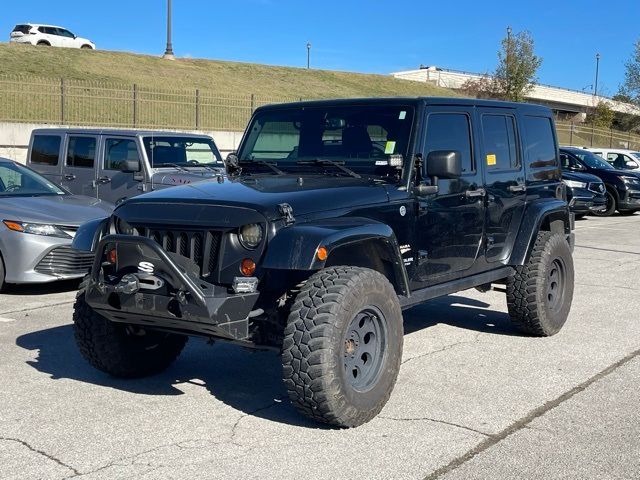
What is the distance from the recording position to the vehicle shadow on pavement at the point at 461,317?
294 inches

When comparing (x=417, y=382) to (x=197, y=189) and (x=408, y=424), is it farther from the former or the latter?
(x=197, y=189)

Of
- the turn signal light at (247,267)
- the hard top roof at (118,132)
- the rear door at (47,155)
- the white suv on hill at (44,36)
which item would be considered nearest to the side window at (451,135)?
the turn signal light at (247,267)

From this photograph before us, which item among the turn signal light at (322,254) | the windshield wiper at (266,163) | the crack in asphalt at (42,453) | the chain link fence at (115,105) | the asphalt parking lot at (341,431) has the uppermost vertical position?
the chain link fence at (115,105)

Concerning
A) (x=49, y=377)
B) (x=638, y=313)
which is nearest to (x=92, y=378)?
(x=49, y=377)

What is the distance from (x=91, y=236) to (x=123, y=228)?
11.1 inches

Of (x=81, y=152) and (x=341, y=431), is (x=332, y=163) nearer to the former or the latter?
(x=341, y=431)

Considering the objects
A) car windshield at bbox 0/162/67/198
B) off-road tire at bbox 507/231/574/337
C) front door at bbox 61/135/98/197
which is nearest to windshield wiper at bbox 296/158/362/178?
off-road tire at bbox 507/231/574/337

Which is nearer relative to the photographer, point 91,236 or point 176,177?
point 91,236

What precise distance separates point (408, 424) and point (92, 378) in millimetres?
2312

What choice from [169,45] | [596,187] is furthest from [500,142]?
[169,45]

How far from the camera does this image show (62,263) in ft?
28.2

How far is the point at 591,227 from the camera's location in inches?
699

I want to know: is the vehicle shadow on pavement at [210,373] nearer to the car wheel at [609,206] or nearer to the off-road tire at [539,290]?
the off-road tire at [539,290]

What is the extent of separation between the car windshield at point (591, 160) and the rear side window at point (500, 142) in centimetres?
1500
